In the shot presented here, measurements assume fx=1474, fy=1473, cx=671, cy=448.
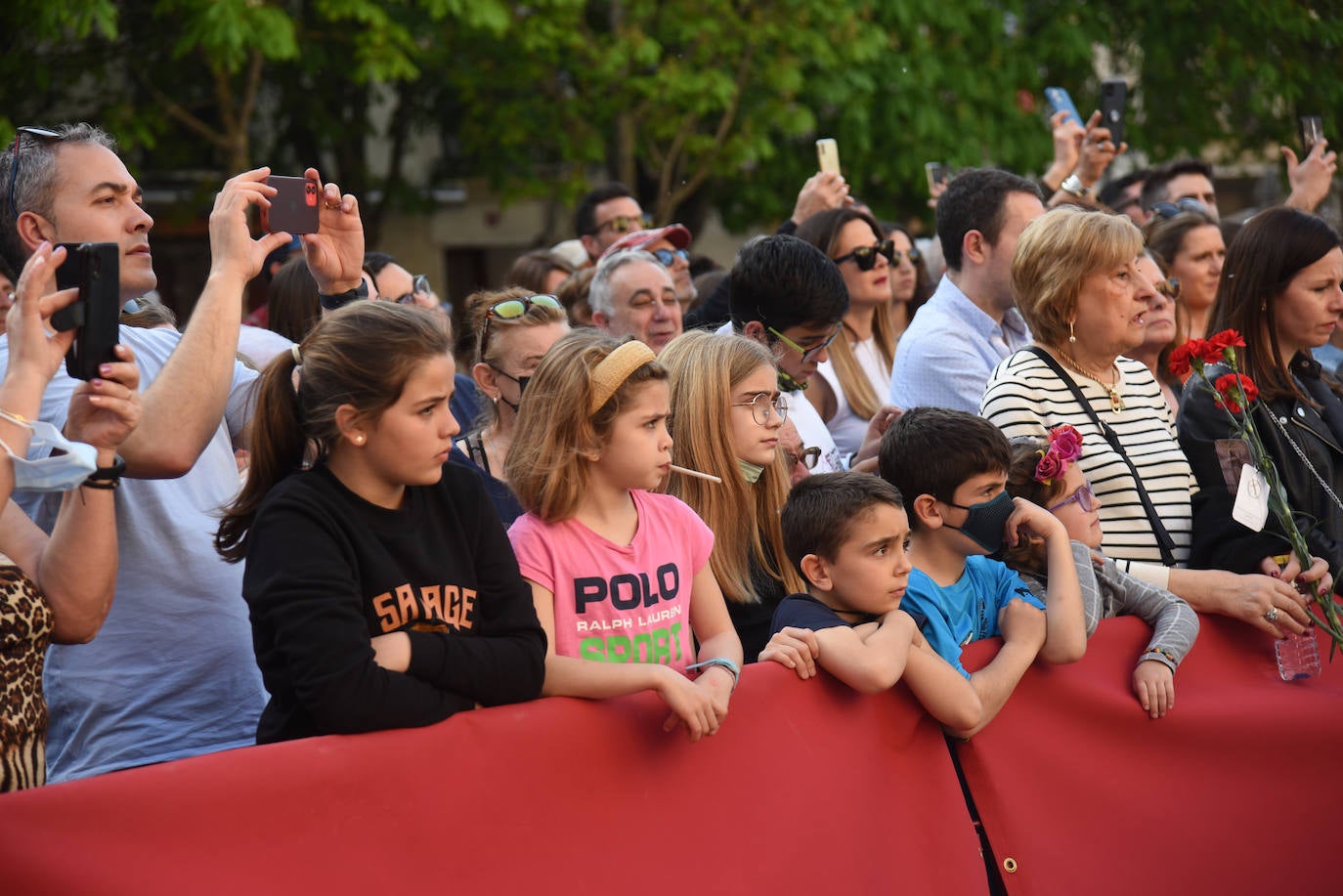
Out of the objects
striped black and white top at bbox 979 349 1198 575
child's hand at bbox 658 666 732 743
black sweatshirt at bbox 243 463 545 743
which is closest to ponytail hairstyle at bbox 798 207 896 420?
striped black and white top at bbox 979 349 1198 575

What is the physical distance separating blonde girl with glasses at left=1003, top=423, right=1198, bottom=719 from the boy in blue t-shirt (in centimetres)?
12

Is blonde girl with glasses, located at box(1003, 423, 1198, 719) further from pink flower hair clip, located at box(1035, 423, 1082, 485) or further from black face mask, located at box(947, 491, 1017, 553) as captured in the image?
black face mask, located at box(947, 491, 1017, 553)

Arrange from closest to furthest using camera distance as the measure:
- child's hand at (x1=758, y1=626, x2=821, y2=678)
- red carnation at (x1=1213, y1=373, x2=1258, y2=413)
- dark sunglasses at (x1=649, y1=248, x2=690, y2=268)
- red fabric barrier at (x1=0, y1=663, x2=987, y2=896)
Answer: red fabric barrier at (x1=0, y1=663, x2=987, y2=896) < child's hand at (x1=758, y1=626, x2=821, y2=678) < red carnation at (x1=1213, y1=373, x2=1258, y2=413) < dark sunglasses at (x1=649, y1=248, x2=690, y2=268)

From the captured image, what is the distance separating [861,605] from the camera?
3787 millimetres


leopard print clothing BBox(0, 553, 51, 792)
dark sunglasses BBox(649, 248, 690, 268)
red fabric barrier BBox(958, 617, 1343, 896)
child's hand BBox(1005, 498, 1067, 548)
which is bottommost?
red fabric barrier BBox(958, 617, 1343, 896)

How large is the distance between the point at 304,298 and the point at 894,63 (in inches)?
Answer: 437

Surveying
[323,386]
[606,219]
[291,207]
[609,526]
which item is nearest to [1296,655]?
[609,526]

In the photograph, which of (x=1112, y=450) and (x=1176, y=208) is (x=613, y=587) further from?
(x=1176, y=208)

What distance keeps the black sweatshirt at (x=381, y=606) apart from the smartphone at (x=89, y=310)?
1.41 ft

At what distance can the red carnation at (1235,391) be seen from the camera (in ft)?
14.4

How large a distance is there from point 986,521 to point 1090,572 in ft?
1.31

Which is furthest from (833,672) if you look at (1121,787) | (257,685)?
(257,685)

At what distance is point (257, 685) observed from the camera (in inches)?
134

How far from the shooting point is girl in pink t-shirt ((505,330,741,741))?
11.4 ft
